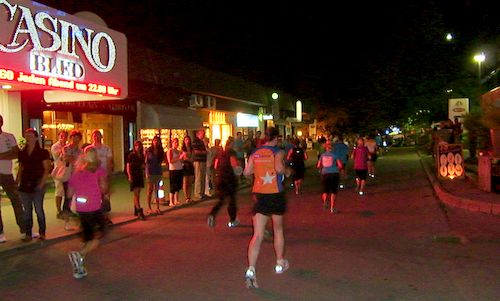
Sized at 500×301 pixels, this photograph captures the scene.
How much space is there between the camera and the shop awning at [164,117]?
73.5 ft

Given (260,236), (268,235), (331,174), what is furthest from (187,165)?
(260,236)

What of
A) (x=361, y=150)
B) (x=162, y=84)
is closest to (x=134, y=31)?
(x=162, y=84)

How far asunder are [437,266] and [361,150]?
9.06 meters

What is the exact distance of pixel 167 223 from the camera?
11.3 metres

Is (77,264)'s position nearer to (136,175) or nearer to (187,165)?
(136,175)

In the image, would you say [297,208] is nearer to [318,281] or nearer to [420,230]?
[420,230]

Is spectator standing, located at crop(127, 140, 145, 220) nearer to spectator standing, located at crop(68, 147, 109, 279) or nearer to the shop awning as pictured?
spectator standing, located at crop(68, 147, 109, 279)

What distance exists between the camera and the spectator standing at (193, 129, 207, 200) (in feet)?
49.2

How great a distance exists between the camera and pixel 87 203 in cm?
694

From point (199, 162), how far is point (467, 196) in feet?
22.4

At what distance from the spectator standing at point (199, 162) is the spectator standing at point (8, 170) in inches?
240

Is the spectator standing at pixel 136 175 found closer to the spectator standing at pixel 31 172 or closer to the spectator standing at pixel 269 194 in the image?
the spectator standing at pixel 31 172

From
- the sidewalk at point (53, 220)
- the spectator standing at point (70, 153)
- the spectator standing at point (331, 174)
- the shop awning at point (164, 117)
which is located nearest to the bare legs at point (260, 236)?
the sidewalk at point (53, 220)

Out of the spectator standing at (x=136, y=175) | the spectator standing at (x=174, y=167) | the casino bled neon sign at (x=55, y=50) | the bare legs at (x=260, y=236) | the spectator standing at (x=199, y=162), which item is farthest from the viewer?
the spectator standing at (x=199, y=162)
